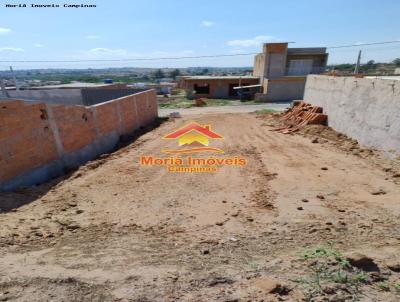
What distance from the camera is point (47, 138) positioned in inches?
286

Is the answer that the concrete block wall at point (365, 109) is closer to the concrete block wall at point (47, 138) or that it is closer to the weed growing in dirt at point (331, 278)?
the weed growing in dirt at point (331, 278)

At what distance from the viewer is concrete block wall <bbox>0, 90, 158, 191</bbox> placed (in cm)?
603

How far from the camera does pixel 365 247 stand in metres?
3.73

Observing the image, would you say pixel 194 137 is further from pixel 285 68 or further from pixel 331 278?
pixel 285 68

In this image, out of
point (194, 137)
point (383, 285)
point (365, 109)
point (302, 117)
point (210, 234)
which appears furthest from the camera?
point (302, 117)

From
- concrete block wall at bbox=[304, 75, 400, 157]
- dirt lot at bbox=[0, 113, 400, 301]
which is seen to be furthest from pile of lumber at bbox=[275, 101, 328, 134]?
dirt lot at bbox=[0, 113, 400, 301]

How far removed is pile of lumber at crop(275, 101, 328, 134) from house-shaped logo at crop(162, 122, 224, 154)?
3752 millimetres

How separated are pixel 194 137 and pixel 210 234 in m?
8.21

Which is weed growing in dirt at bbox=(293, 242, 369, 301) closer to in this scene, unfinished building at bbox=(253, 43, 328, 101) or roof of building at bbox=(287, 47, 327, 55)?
unfinished building at bbox=(253, 43, 328, 101)

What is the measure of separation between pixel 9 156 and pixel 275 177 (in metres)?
6.70

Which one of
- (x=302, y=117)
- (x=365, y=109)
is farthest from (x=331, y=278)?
(x=302, y=117)

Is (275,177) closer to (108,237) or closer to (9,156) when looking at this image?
(108,237)

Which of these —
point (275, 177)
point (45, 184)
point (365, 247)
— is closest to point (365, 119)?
point (275, 177)

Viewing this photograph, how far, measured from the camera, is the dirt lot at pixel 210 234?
2.82 m
